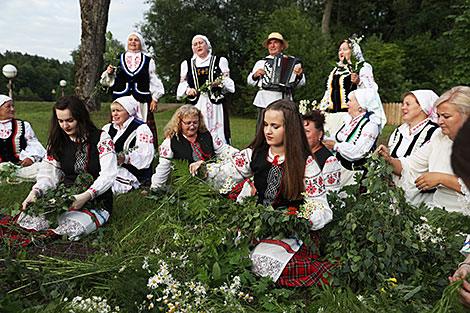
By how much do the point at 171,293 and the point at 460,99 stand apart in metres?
3.19

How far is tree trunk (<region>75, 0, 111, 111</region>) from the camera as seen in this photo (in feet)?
41.5

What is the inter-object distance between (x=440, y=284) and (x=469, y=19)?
1523 centimetres

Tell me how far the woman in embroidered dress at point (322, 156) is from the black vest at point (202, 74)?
120 inches

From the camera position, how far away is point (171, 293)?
2529 mm

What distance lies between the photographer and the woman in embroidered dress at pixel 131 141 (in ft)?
18.7

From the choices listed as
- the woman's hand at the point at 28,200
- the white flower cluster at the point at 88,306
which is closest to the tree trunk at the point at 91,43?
the woman's hand at the point at 28,200

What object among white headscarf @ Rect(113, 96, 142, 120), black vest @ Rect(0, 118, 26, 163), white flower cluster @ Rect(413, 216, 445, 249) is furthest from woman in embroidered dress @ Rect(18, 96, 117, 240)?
white flower cluster @ Rect(413, 216, 445, 249)

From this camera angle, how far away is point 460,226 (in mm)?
3715

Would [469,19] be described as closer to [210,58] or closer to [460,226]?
[210,58]

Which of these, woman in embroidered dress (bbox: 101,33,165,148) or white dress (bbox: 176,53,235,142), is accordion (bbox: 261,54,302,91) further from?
woman in embroidered dress (bbox: 101,33,165,148)

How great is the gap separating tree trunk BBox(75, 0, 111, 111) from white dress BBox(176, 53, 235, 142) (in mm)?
6595

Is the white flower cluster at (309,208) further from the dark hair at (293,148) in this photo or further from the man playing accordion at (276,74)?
the man playing accordion at (276,74)

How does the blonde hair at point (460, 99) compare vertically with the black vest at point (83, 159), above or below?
above

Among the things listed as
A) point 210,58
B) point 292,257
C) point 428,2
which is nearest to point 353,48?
point 210,58
